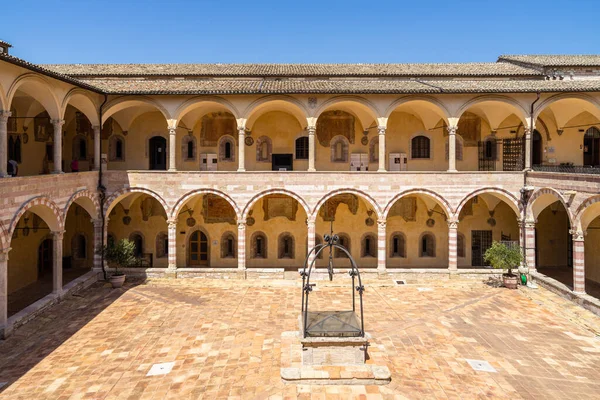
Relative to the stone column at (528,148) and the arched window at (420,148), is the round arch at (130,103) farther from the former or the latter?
the stone column at (528,148)

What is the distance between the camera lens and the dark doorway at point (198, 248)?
21953 millimetres

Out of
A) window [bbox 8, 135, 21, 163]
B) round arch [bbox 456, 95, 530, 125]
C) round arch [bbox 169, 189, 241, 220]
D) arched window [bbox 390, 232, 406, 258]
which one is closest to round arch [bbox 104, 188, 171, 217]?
round arch [bbox 169, 189, 241, 220]

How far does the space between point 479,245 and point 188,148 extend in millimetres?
15950

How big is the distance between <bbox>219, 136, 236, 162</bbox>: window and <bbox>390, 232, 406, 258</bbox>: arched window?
30.5 ft

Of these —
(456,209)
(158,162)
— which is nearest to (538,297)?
(456,209)

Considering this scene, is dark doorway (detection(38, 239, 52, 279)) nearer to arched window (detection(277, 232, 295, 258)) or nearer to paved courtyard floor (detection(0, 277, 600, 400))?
paved courtyard floor (detection(0, 277, 600, 400))

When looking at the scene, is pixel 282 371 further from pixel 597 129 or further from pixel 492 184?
pixel 597 129

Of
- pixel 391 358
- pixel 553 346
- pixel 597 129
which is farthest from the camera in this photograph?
pixel 597 129

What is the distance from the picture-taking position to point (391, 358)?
34.9ft

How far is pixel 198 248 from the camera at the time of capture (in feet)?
72.2

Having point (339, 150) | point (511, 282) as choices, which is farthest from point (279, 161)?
point (511, 282)

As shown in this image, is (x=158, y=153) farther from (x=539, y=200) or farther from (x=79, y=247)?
(x=539, y=200)

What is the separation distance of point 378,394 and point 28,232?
55.5 feet

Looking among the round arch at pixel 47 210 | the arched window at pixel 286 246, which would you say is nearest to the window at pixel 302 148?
the arched window at pixel 286 246
